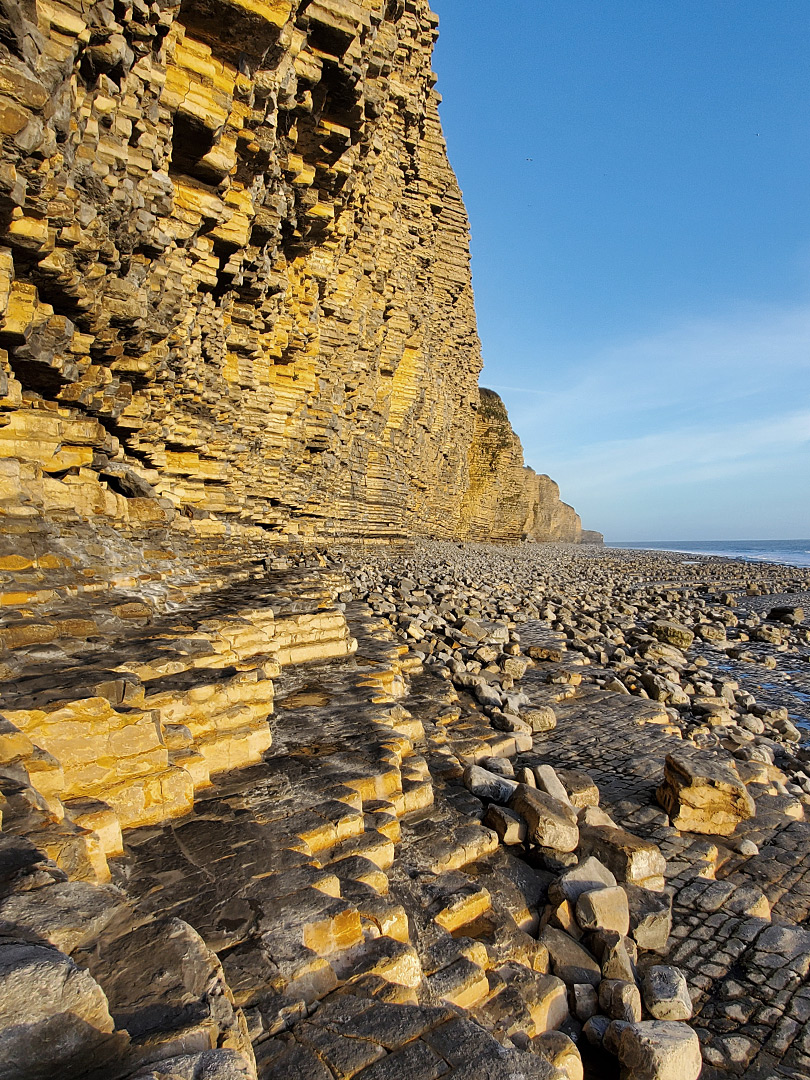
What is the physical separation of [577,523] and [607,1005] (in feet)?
302

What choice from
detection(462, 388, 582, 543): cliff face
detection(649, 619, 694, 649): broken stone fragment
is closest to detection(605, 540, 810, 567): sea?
detection(462, 388, 582, 543): cliff face

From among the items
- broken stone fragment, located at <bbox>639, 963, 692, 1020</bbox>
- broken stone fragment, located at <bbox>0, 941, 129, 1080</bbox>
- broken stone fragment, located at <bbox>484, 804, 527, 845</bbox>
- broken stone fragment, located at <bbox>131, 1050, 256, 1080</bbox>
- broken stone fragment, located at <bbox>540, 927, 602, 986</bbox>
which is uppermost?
broken stone fragment, located at <bbox>0, 941, 129, 1080</bbox>

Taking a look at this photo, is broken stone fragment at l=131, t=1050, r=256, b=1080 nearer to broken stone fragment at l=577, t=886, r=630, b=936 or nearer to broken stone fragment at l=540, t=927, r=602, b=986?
broken stone fragment at l=540, t=927, r=602, b=986

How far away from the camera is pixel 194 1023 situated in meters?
1.41

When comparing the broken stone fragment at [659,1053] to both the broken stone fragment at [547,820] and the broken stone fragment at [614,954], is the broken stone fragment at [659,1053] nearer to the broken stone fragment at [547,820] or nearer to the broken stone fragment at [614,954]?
the broken stone fragment at [614,954]

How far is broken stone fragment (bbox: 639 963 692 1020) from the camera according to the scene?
8.77ft

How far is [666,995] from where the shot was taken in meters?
2.70

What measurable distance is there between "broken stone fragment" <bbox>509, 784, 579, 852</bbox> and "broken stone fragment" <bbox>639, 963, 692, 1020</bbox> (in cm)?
80

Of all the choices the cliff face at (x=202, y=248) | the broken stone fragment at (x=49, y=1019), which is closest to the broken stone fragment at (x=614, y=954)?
the broken stone fragment at (x=49, y=1019)

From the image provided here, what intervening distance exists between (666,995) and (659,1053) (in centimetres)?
47

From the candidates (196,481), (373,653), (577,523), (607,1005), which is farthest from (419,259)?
(577,523)

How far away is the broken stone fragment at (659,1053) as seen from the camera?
2291mm

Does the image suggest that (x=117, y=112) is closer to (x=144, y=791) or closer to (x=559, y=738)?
(x=144, y=791)

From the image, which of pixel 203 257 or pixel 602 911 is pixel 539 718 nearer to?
pixel 602 911
